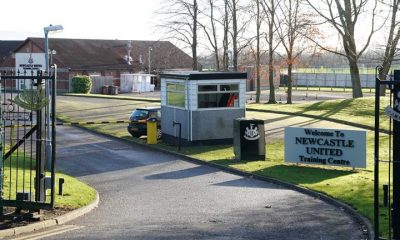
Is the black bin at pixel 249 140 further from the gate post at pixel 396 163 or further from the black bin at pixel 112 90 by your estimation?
the black bin at pixel 112 90

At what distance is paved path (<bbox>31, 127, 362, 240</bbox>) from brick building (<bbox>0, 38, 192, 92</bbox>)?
50.1 meters

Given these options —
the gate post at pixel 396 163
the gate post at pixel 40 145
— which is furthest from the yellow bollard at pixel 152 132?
the gate post at pixel 396 163

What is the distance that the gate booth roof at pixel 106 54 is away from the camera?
76875 mm

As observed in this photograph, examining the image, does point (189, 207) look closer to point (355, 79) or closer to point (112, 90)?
→ point (355, 79)

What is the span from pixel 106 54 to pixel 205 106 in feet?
193

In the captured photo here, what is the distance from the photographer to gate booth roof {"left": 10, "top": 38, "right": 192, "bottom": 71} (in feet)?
252

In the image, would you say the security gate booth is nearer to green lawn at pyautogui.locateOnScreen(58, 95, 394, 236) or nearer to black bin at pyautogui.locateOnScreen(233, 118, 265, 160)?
green lawn at pyautogui.locateOnScreen(58, 95, 394, 236)

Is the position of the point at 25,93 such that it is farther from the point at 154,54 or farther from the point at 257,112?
the point at 154,54

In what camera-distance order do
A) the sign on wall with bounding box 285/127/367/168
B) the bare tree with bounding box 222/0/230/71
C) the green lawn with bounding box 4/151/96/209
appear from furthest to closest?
the bare tree with bounding box 222/0/230/71
the sign on wall with bounding box 285/127/367/168
the green lawn with bounding box 4/151/96/209

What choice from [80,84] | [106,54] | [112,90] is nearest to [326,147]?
[80,84]

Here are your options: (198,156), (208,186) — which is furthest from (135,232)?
(198,156)

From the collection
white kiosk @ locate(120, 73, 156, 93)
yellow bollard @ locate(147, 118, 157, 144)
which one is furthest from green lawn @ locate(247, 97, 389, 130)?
white kiosk @ locate(120, 73, 156, 93)

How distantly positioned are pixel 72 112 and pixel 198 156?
22513mm

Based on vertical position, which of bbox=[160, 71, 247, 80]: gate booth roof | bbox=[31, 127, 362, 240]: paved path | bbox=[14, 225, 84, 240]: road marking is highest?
bbox=[160, 71, 247, 80]: gate booth roof
